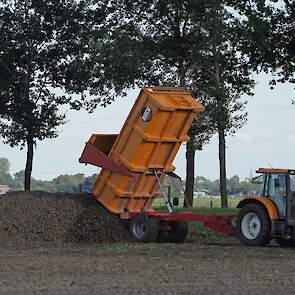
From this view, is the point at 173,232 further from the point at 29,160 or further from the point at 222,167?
the point at 29,160

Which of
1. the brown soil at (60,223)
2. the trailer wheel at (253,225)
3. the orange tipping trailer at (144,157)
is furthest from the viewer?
the brown soil at (60,223)

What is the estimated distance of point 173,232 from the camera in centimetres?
1955

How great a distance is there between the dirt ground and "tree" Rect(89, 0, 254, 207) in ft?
60.4

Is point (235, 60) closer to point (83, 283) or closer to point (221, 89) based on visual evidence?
point (221, 89)

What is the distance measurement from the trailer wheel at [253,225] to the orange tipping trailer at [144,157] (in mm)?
661

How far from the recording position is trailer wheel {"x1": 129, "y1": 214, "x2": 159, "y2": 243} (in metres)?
18.9

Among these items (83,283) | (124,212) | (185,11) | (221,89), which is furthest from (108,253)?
(185,11)

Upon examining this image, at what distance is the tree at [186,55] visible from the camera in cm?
3553

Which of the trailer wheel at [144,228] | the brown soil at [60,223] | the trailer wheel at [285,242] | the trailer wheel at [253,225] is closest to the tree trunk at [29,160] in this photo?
the brown soil at [60,223]

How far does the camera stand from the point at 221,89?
1396 inches

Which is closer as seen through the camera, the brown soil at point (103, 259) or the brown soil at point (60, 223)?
Result: the brown soil at point (103, 259)

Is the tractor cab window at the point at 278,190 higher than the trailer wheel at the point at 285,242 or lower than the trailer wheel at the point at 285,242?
higher

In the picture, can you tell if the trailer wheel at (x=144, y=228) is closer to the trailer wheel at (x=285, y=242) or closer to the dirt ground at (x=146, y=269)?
the dirt ground at (x=146, y=269)

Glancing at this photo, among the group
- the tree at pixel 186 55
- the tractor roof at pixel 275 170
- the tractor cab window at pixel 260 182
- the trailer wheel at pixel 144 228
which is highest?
the tree at pixel 186 55
